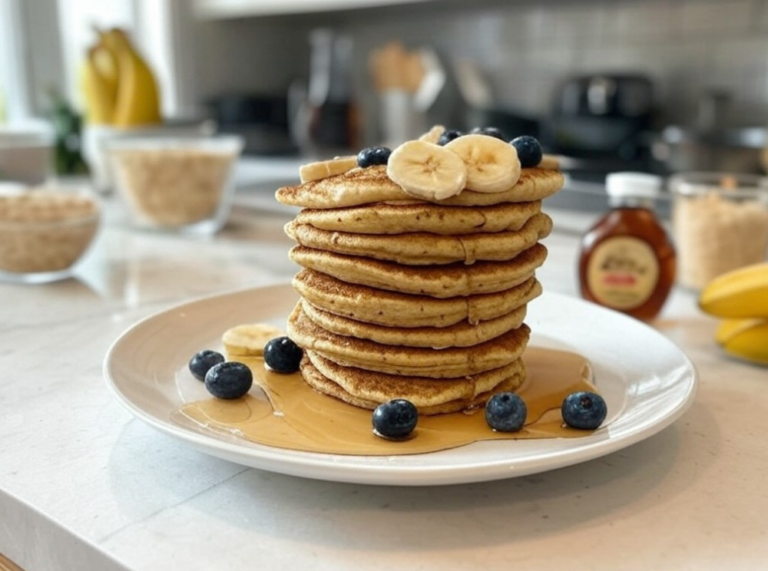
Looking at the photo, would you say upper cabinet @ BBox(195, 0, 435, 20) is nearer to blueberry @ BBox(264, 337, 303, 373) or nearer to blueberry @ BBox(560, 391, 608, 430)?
blueberry @ BBox(264, 337, 303, 373)

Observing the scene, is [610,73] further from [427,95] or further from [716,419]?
[716,419]

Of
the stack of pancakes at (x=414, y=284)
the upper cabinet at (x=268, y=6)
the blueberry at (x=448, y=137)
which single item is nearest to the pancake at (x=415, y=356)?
the stack of pancakes at (x=414, y=284)

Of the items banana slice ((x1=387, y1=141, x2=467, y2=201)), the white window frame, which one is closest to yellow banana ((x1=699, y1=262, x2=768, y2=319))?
banana slice ((x1=387, y1=141, x2=467, y2=201))

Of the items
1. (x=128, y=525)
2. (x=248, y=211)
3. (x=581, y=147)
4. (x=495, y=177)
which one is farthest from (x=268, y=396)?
(x=581, y=147)

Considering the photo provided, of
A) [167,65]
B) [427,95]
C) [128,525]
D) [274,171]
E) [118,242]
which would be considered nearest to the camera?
[128,525]

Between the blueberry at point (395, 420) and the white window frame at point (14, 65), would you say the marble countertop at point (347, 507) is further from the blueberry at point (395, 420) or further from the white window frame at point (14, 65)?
the white window frame at point (14, 65)
